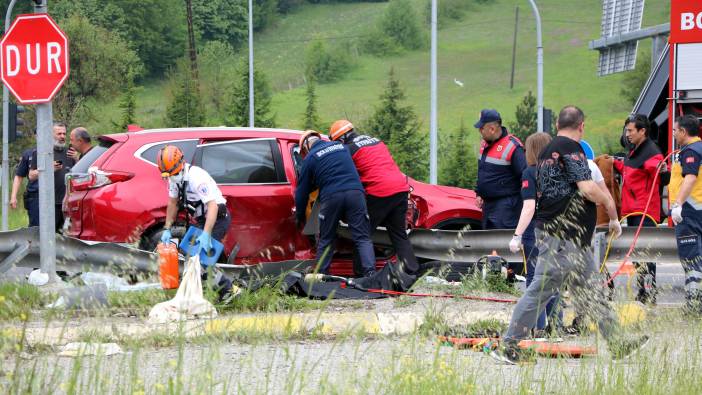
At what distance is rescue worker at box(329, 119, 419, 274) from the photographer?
10.4m

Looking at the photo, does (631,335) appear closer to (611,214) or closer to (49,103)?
(611,214)

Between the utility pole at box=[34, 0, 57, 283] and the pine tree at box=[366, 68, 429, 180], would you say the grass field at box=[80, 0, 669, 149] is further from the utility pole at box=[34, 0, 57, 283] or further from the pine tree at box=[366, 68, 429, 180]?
the utility pole at box=[34, 0, 57, 283]

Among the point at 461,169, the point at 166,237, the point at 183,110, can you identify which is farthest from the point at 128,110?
the point at 166,237

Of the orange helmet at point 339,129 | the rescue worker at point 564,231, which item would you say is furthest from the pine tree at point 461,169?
the rescue worker at point 564,231

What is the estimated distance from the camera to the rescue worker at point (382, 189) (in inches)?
411

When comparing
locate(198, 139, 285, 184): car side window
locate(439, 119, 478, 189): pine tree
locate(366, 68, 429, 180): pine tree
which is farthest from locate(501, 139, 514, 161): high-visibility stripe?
locate(366, 68, 429, 180): pine tree

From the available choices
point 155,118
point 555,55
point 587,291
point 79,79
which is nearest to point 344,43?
point 555,55

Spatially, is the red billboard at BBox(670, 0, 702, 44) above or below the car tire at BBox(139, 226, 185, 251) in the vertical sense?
above

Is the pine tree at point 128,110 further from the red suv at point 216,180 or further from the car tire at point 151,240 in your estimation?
the car tire at point 151,240

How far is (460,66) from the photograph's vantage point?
96688mm

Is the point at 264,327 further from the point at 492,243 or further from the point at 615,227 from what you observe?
the point at 492,243

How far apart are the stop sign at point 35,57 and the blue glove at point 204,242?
6.81 feet

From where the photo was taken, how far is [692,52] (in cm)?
1153

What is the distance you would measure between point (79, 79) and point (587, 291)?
155 feet
